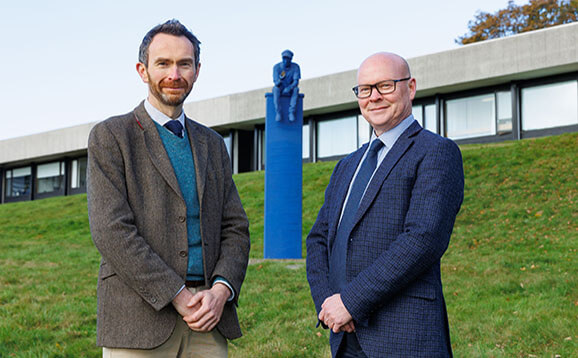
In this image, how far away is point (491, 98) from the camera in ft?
76.9

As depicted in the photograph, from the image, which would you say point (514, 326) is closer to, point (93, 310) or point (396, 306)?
point (396, 306)

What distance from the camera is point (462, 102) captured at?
24.1 meters

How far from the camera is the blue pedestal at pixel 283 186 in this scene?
10.7 meters

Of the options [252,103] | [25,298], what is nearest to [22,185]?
[252,103]

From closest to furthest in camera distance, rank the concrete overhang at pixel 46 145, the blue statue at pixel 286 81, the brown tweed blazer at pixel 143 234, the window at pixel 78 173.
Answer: the brown tweed blazer at pixel 143 234, the blue statue at pixel 286 81, the concrete overhang at pixel 46 145, the window at pixel 78 173

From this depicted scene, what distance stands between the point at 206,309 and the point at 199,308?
1.4 inches

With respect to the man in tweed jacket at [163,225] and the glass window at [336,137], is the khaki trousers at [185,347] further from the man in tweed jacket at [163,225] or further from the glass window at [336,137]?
the glass window at [336,137]

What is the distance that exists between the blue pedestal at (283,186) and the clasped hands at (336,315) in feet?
26.5

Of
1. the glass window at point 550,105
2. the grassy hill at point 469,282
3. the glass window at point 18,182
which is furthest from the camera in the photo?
the glass window at point 18,182

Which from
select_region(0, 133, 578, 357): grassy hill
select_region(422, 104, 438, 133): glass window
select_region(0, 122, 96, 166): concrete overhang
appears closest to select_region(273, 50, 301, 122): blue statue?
select_region(0, 133, 578, 357): grassy hill

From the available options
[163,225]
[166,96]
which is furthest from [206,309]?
[166,96]

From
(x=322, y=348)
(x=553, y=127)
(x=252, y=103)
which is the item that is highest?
(x=252, y=103)

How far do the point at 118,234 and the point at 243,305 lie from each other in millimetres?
4774

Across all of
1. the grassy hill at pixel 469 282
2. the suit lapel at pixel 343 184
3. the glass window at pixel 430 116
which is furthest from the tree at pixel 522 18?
the suit lapel at pixel 343 184
